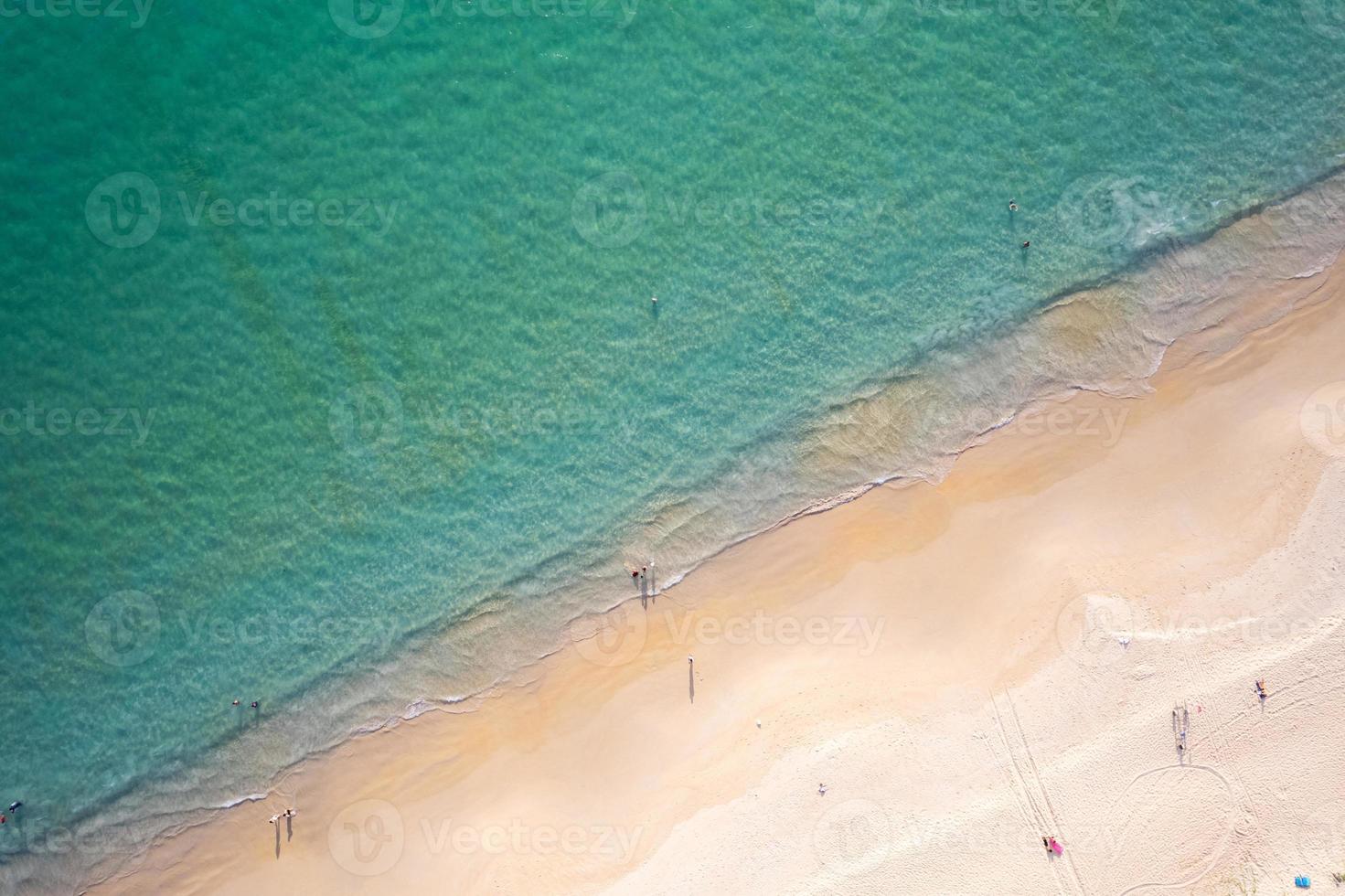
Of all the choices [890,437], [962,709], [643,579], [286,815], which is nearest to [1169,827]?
[962,709]

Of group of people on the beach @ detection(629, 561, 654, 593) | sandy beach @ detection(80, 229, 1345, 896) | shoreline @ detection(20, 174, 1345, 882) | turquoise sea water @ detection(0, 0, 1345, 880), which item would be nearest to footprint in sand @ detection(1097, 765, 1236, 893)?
sandy beach @ detection(80, 229, 1345, 896)

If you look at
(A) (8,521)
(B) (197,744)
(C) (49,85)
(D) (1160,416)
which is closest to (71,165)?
(C) (49,85)

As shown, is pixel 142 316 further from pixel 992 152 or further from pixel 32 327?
pixel 992 152

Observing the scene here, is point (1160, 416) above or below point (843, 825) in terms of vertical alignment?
above

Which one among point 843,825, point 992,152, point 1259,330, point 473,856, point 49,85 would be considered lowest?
point 843,825

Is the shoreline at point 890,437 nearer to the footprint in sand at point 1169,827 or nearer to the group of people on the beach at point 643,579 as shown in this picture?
the group of people on the beach at point 643,579
